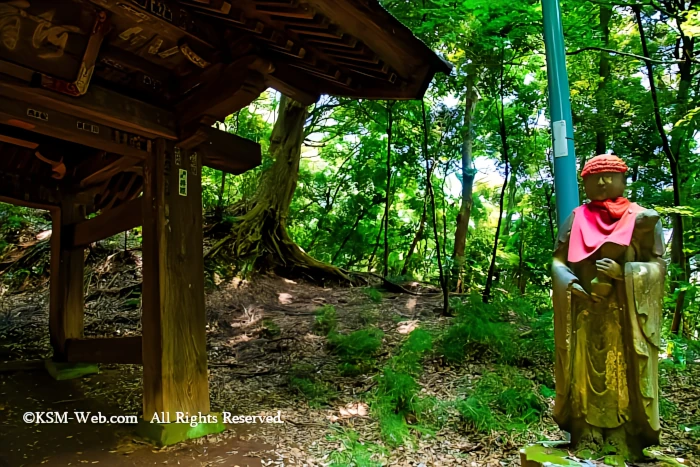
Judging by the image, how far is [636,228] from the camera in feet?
7.61

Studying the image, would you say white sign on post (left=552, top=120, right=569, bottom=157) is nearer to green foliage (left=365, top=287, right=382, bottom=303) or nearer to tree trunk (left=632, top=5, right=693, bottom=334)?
tree trunk (left=632, top=5, right=693, bottom=334)

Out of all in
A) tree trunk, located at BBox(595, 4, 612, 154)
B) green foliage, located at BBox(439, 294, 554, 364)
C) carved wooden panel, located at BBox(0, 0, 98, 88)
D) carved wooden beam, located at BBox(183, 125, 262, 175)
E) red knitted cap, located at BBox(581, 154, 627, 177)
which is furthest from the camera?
tree trunk, located at BBox(595, 4, 612, 154)

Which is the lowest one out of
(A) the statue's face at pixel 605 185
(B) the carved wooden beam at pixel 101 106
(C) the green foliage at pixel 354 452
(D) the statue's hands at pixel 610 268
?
(C) the green foliage at pixel 354 452

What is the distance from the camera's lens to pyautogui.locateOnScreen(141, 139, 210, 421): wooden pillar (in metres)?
3.49

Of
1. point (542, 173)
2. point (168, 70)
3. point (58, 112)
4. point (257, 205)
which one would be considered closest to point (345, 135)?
point (257, 205)

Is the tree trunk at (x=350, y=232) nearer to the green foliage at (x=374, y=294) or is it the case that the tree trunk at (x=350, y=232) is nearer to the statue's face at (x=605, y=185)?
the green foliage at (x=374, y=294)

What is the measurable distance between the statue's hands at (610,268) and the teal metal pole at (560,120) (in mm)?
731

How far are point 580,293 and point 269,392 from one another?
3325mm

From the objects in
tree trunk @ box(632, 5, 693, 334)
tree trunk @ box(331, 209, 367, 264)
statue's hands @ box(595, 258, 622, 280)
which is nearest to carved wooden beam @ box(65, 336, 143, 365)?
statue's hands @ box(595, 258, 622, 280)

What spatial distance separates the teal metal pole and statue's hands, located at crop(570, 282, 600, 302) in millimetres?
753

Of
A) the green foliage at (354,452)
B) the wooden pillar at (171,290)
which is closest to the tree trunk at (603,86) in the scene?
the green foliage at (354,452)

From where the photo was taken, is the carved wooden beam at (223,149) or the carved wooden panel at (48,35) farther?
the carved wooden beam at (223,149)

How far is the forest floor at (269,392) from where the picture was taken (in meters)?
3.19

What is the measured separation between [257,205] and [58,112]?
578cm
